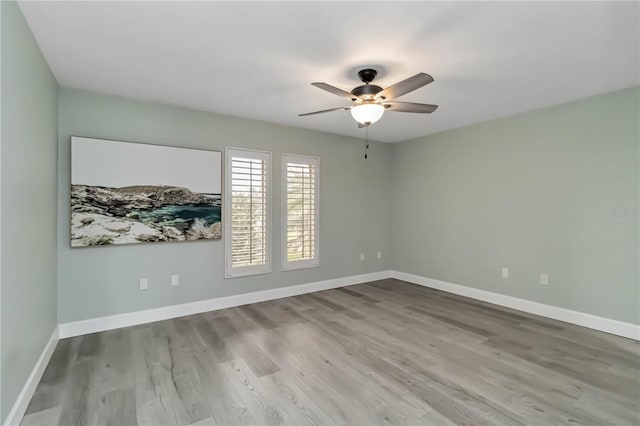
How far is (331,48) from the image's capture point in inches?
94.7

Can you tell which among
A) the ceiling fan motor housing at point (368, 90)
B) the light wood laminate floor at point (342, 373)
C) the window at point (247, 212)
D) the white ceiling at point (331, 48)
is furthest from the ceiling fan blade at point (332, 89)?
the light wood laminate floor at point (342, 373)

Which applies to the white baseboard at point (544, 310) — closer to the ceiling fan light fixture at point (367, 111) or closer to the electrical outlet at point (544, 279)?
the electrical outlet at point (544, 279)

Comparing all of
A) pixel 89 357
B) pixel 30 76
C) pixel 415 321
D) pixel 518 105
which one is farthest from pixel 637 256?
pixel 30 76

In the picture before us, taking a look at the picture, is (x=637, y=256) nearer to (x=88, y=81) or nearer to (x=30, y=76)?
(x=30, y=76)

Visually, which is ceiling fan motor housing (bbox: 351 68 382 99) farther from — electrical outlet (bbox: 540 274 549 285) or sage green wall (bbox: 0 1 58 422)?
electrical outlet (bbox: 540 274 549 285)

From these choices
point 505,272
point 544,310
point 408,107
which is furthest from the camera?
point 505,272

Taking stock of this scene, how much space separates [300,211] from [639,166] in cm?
389

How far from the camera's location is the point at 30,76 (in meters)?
2.18

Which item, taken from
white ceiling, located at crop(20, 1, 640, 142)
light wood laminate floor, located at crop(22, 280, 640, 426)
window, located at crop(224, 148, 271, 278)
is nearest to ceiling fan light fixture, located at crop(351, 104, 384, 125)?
white ceiling, located at crop(20, 1, 640, 142)

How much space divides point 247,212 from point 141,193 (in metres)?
1.28

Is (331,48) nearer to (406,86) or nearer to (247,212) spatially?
(406,86)

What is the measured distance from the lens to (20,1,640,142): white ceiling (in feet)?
6.45

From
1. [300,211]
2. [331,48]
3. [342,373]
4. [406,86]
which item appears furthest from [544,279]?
[331,48]

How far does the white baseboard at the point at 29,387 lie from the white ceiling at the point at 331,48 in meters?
2.42
